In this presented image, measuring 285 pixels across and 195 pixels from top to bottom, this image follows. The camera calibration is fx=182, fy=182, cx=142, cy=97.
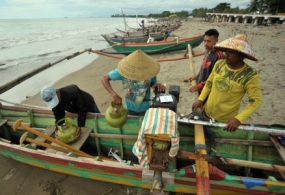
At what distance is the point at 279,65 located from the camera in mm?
8133

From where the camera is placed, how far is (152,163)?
164cm

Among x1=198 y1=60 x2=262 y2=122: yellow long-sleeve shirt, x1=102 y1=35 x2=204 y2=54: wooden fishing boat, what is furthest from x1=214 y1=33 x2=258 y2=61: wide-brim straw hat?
x1=102 y1=35 x2=204 y2=54: wooden fishing boat

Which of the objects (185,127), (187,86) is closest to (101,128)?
(185,127)

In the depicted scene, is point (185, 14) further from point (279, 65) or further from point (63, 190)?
point (63, 190)

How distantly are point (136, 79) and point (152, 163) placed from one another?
1043 mm

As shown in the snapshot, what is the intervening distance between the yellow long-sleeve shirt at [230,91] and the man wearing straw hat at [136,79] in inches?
28.6

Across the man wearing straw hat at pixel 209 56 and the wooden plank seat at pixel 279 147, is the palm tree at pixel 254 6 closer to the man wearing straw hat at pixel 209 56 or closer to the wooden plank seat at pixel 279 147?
the man wearing straw hat at pixel 209 56

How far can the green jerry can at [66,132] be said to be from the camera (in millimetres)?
2910

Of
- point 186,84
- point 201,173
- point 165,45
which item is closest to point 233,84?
point 201,173

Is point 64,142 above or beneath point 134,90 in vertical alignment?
beneath

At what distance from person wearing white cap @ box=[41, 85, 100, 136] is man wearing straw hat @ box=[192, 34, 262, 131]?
6.84 feet

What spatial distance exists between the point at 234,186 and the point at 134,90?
174 cm

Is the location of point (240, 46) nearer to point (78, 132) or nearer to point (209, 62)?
point (209, 62)

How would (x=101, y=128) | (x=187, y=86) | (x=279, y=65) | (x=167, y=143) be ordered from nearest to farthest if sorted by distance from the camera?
(x=167, y=143) → (x=101, y=128) → (x=187, y=86) → (x=279, y=65)
